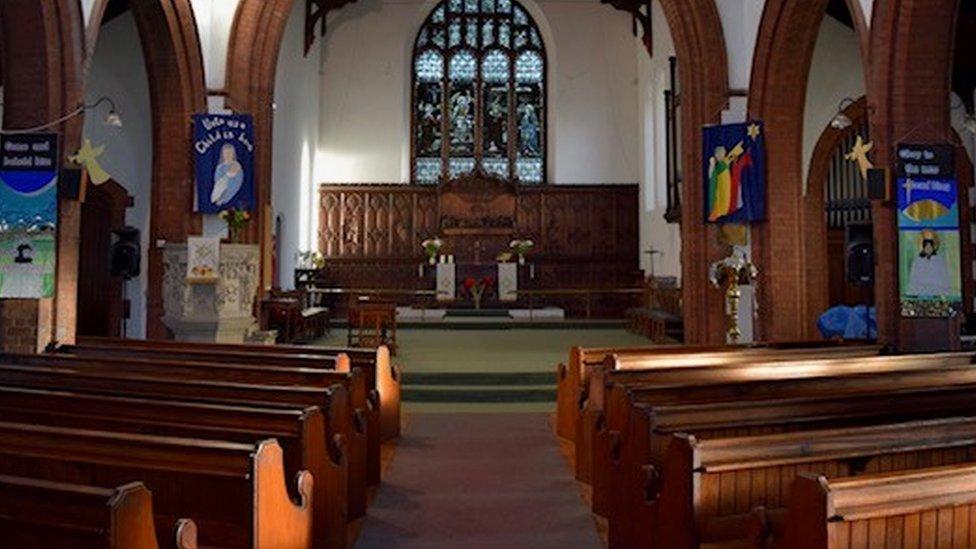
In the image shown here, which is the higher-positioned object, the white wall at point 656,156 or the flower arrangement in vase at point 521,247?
the white wall at point 656,156

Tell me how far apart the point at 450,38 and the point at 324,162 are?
14.0 feet

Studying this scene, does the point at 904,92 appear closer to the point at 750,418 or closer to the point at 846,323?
→ the point at 846,323

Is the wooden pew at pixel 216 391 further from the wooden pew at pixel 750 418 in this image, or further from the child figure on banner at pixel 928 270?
the child figure on banner at pixel 928 270

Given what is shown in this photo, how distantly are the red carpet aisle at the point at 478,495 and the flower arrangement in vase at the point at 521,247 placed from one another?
977cm

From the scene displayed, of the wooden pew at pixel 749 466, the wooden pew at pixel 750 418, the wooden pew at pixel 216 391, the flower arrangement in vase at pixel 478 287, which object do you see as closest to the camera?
the wooden pew at pixel 749 466

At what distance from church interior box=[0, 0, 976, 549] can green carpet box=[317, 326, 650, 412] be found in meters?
0.06

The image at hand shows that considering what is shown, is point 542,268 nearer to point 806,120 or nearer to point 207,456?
point 806,120

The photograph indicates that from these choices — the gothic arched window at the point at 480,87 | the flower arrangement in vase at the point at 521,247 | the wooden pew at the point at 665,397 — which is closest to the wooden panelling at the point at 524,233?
the flower arrangement in vase at the point at 521,247

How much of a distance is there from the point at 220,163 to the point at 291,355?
16.7 ft

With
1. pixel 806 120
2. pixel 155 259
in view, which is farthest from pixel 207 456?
pixel 806 120

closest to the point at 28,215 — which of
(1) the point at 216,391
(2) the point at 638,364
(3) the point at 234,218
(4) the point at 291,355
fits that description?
(4) the point at 291,355

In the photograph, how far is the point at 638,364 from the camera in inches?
197

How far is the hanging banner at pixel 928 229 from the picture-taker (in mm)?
6238

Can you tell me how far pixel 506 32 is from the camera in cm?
1784
